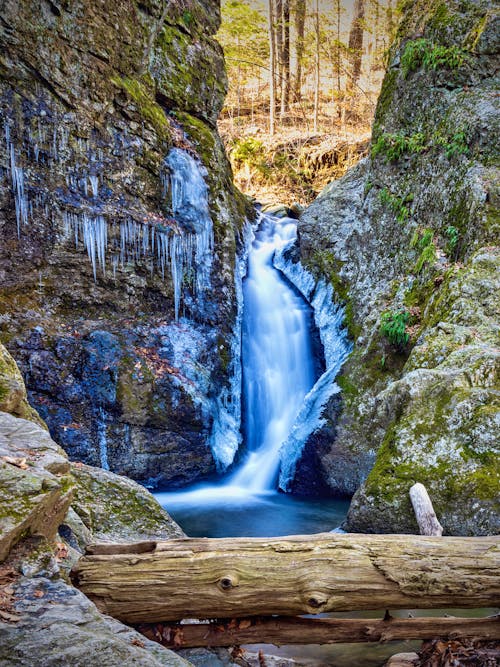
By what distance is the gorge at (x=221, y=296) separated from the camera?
6.17m

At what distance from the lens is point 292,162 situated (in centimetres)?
1917

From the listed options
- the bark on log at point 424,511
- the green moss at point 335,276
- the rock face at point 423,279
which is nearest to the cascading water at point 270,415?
the green moss at point 335,276

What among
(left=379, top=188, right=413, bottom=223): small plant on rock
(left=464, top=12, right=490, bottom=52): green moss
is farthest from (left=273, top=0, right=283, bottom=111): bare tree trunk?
(left=379, top=188, right=413, bottom=223): small plant on rock

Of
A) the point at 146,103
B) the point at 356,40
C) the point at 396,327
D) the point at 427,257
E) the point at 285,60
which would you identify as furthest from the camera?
the point at 356,40

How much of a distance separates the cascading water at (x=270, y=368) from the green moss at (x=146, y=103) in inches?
165

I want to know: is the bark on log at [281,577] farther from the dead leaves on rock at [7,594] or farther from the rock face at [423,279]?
the rock face at [423,279]

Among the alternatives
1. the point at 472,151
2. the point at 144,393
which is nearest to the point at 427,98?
the point at 472,151

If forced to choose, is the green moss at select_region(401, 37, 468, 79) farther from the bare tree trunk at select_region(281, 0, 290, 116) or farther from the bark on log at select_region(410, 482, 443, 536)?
the bare tree trunk at select_region(281, 0, 290, 116)

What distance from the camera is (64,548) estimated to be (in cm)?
290

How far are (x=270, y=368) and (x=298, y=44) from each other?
19.4m

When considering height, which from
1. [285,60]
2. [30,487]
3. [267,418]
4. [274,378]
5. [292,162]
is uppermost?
[285,60]

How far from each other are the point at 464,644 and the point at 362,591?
0.80m

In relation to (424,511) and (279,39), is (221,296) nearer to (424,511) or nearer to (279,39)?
(424,511)

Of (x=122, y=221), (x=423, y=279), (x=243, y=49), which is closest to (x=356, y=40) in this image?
(x=243, y=49)
